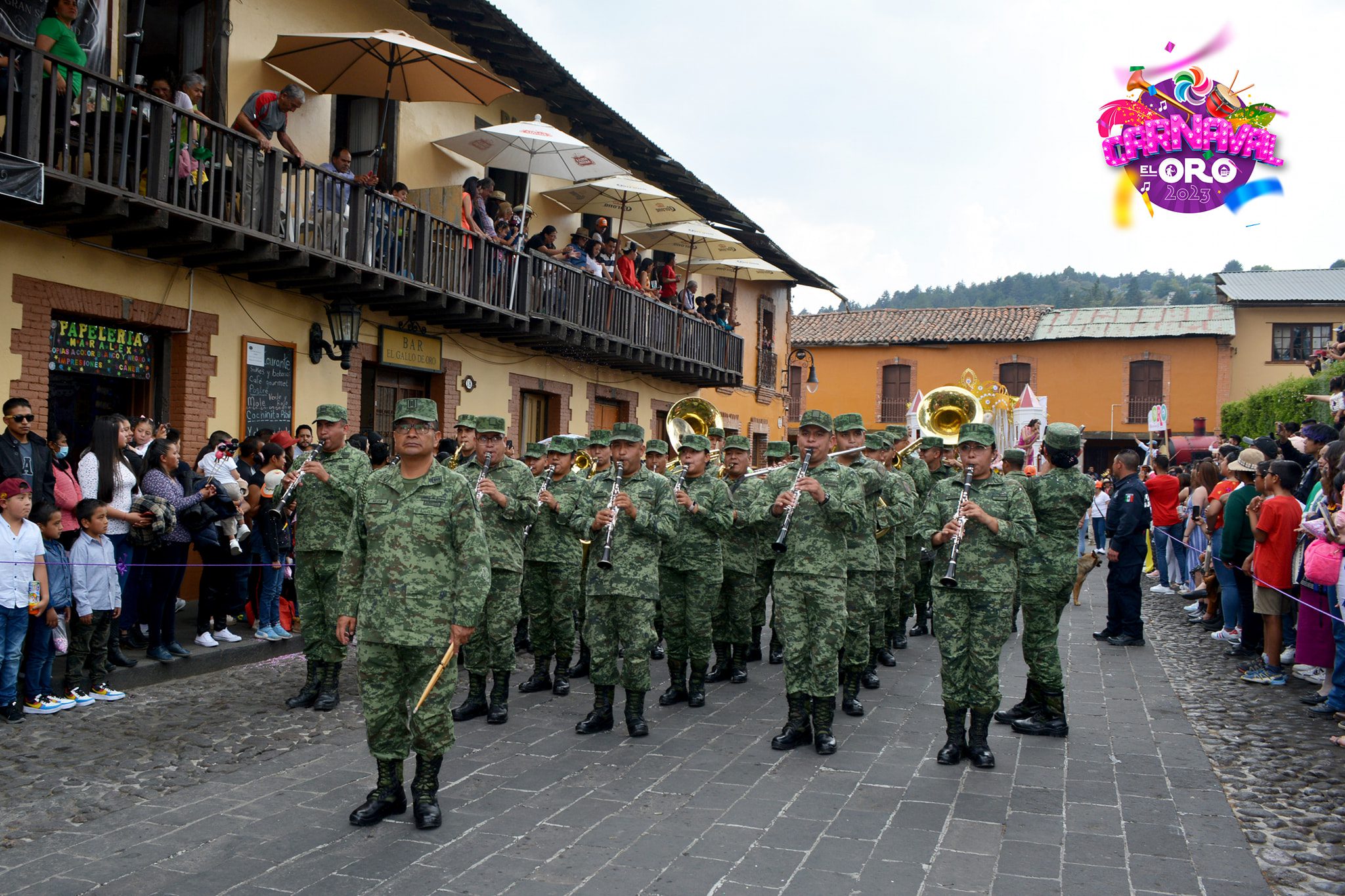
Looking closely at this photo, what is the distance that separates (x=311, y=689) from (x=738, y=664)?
347 cm

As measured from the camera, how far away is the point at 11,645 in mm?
7148

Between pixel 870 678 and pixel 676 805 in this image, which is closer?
pixel 676 805

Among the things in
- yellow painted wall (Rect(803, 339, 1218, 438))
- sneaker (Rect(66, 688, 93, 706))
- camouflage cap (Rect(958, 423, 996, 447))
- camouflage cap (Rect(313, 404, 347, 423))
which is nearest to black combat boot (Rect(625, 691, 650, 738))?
camouflage cap (Rect(958, 423, 996, 447))

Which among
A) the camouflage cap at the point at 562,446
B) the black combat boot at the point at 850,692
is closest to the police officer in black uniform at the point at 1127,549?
the black combat boot at the point at 850,692

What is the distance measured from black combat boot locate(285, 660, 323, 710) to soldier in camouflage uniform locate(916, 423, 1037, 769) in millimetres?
4352

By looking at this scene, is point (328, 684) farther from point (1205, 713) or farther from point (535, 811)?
point (1205, 713)

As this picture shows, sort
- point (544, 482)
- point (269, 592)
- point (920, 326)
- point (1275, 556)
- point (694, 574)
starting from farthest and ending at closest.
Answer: point (920, 326) → point (269, 592) → point (1275, 556) → point (544, 482) → point (694, 574)

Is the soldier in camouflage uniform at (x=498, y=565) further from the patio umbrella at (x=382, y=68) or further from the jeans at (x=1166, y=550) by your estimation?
the jeans at (x=1166, y=550)

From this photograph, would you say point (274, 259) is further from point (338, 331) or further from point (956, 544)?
point (956, 544)

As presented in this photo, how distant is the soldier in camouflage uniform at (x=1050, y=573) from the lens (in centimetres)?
741

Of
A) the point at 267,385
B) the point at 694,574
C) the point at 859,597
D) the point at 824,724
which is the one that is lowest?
the point at 824,724

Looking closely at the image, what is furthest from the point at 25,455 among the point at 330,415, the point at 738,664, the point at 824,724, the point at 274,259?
the point at 824,724

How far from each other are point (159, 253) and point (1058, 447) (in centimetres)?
888

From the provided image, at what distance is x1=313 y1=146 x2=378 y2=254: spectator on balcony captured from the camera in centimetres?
1255
